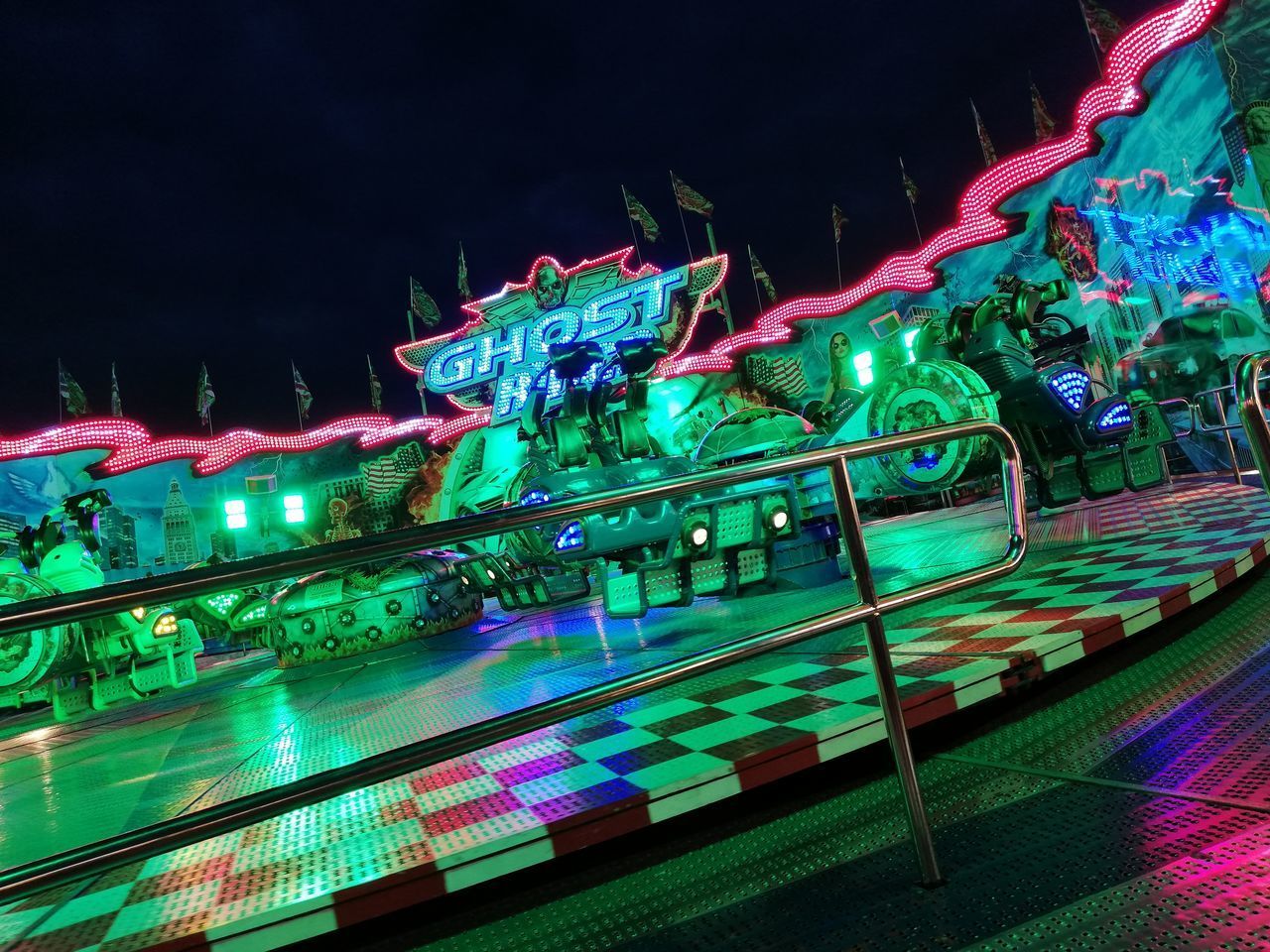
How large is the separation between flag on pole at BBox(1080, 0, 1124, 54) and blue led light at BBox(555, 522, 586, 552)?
13.8 meters

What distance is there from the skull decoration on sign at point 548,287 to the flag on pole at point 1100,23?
11775mm

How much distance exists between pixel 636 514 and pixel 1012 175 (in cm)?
1002

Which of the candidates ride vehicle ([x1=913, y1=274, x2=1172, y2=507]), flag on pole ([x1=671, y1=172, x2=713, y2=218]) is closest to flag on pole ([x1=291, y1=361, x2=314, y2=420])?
flag on pole ([x1=671, y1=172, x2=713, y2=218])

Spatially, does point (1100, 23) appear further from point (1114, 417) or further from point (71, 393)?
point (71, 393)

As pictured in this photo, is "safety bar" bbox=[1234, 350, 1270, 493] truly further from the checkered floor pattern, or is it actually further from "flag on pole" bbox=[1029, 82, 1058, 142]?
"flag on pole" bbox=[1029, 82, 1058, 142]

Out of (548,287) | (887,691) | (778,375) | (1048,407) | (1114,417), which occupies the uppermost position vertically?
(548,287)

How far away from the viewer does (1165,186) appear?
998 cm

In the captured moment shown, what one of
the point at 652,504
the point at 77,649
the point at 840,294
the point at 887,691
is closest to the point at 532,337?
the point at 840,294

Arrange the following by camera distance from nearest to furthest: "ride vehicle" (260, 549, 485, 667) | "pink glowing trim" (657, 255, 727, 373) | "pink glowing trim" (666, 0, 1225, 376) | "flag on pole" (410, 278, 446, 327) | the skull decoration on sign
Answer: "ride vehicle" (260, 549, 485, 667)
"pink glowing trim" (666, 0, 1225, 376)
"pink glowing trim" (657, 255, 727, 373)
the skull decoration on sign
"flag on pole" (410, 278, 446, 327)

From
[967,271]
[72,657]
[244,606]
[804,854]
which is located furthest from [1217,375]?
[244,606]

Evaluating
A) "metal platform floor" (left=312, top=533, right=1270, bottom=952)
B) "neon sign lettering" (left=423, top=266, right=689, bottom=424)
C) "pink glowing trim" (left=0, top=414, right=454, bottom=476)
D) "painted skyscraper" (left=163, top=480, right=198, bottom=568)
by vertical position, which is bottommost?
"metal platform floor" (left=312, top=533, right=1270, bottom=952)

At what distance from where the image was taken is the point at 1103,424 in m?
5.46

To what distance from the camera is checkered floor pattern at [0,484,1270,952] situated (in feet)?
5.15

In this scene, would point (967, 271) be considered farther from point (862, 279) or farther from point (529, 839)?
point (529, 839)
